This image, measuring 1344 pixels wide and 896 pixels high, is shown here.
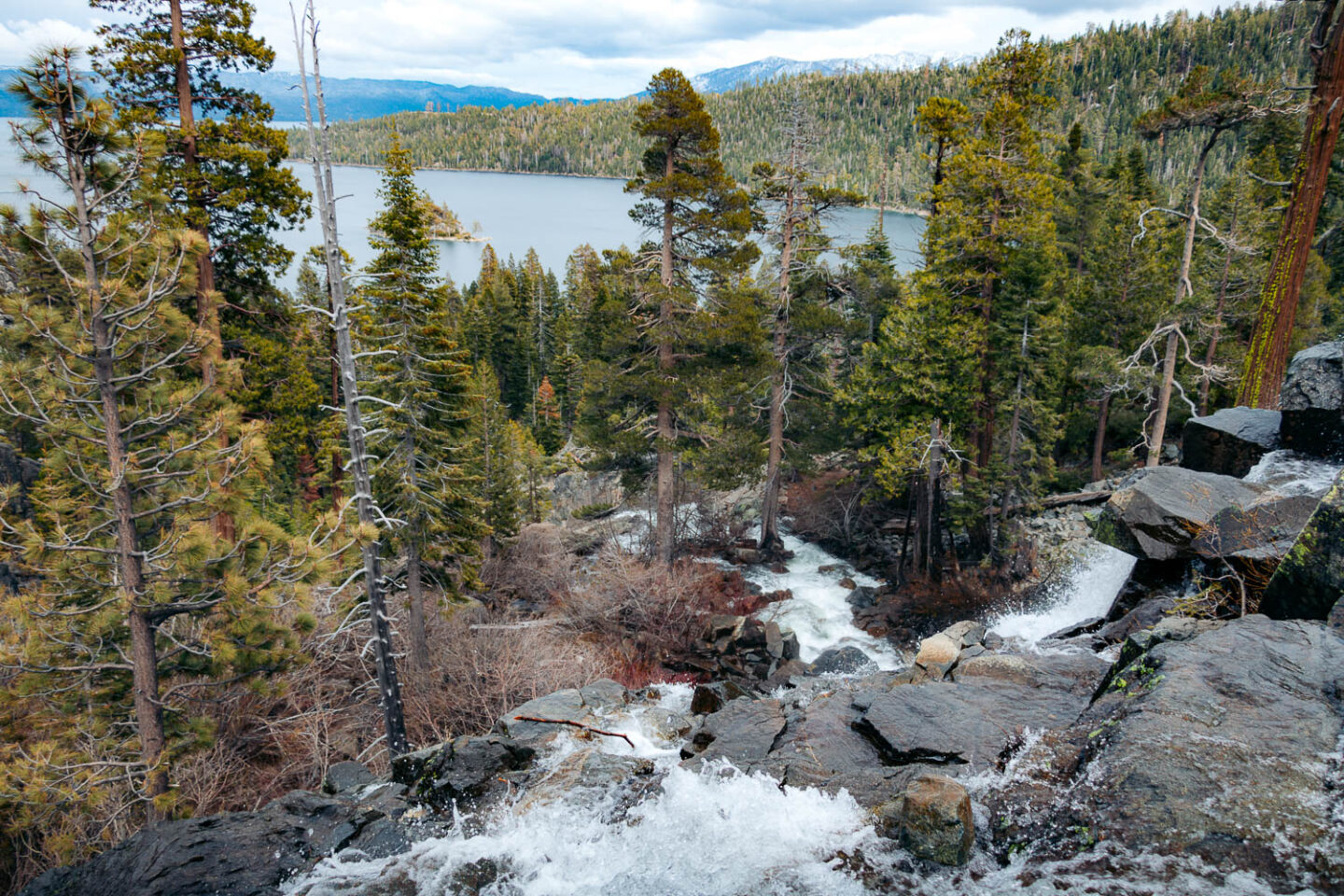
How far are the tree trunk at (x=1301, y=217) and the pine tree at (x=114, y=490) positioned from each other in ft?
47.3

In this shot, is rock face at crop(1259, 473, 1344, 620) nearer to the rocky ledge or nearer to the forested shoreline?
the rocky ledge

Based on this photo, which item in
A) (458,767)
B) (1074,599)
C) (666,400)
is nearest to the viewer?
(458,767)

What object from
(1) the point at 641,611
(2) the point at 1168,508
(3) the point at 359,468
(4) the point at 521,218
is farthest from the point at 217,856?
(4) the point at 521,218

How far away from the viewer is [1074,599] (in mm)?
11531

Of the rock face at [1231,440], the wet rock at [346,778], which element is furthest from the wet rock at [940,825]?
the rock face at [1231,440]

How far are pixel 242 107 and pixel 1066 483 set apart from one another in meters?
27.5

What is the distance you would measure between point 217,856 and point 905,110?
16324 cm

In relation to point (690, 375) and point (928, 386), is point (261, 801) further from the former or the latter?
point (928, 386)

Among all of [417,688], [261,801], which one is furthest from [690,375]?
[261,801]

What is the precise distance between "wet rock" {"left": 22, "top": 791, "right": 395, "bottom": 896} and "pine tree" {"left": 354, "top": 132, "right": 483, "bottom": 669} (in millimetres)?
8007

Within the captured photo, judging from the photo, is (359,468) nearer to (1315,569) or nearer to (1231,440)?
(1315,569)

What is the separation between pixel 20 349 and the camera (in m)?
7.88

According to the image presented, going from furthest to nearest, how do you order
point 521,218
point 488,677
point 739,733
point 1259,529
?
1. point 521,218
2. point 488,677
3. point 739,733
4. point 1259,529

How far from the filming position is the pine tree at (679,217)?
15.7 meters
